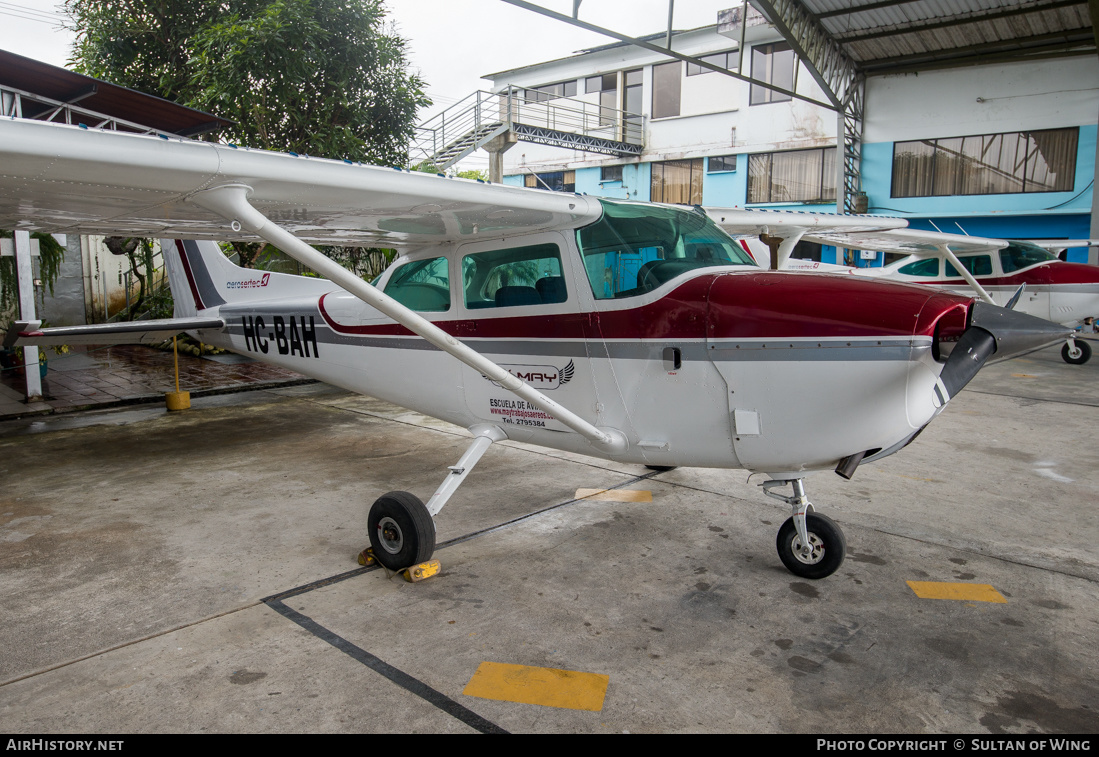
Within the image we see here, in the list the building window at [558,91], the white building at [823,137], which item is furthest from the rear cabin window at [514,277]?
the building window at [558,91]

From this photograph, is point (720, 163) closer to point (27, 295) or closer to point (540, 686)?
point (27, 295)

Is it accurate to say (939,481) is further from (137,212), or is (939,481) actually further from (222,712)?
(137,212)

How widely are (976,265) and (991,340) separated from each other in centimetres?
1204

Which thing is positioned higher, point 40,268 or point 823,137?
point 823,137

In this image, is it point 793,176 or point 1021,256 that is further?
point 793,176

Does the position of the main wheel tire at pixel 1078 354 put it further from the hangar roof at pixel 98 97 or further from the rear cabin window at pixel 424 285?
the hangar roof at pixel 98 97

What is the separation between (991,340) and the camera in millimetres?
→ 2764

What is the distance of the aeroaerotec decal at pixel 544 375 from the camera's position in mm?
4023

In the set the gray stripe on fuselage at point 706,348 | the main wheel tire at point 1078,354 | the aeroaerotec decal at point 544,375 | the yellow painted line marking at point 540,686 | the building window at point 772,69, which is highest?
the building window at point 772,69

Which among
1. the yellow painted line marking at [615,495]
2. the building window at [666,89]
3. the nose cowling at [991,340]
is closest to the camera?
the nose cowling at [991,340]

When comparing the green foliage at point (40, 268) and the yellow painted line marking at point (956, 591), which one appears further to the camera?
the green foliage at point (40, 268)

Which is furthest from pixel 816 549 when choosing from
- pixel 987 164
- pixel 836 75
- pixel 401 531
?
pixel 987 164

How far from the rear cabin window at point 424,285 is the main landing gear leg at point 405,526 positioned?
Answer: 3.90 ft

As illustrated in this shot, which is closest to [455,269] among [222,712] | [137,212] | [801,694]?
[137,212]
